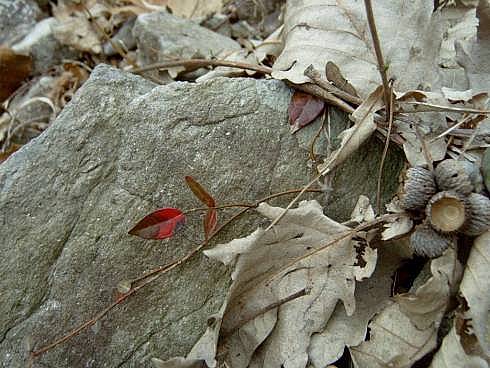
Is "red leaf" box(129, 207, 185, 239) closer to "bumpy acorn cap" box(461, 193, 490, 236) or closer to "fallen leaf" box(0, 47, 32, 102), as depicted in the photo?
"bumpy acorn cap" box(461, 193, 490, 236)

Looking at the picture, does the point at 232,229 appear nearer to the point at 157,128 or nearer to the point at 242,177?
the point at 242,177

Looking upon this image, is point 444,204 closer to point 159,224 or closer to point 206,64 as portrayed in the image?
point 159,224

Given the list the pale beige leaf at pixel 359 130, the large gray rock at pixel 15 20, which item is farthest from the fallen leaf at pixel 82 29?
the pale beige leaf at pixel 359 130

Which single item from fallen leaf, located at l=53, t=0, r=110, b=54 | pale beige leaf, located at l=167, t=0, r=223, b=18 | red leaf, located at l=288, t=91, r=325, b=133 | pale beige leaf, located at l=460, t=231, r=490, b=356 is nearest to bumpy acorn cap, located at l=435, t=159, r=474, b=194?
pale beige leaf, located at l=460, t=231, r=490, b=356

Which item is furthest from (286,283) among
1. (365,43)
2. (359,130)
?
(365,43)

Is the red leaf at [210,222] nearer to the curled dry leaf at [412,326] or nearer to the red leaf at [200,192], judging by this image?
the red leaf at [200,192]

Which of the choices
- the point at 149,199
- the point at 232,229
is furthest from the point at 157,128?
the point at 232,229
